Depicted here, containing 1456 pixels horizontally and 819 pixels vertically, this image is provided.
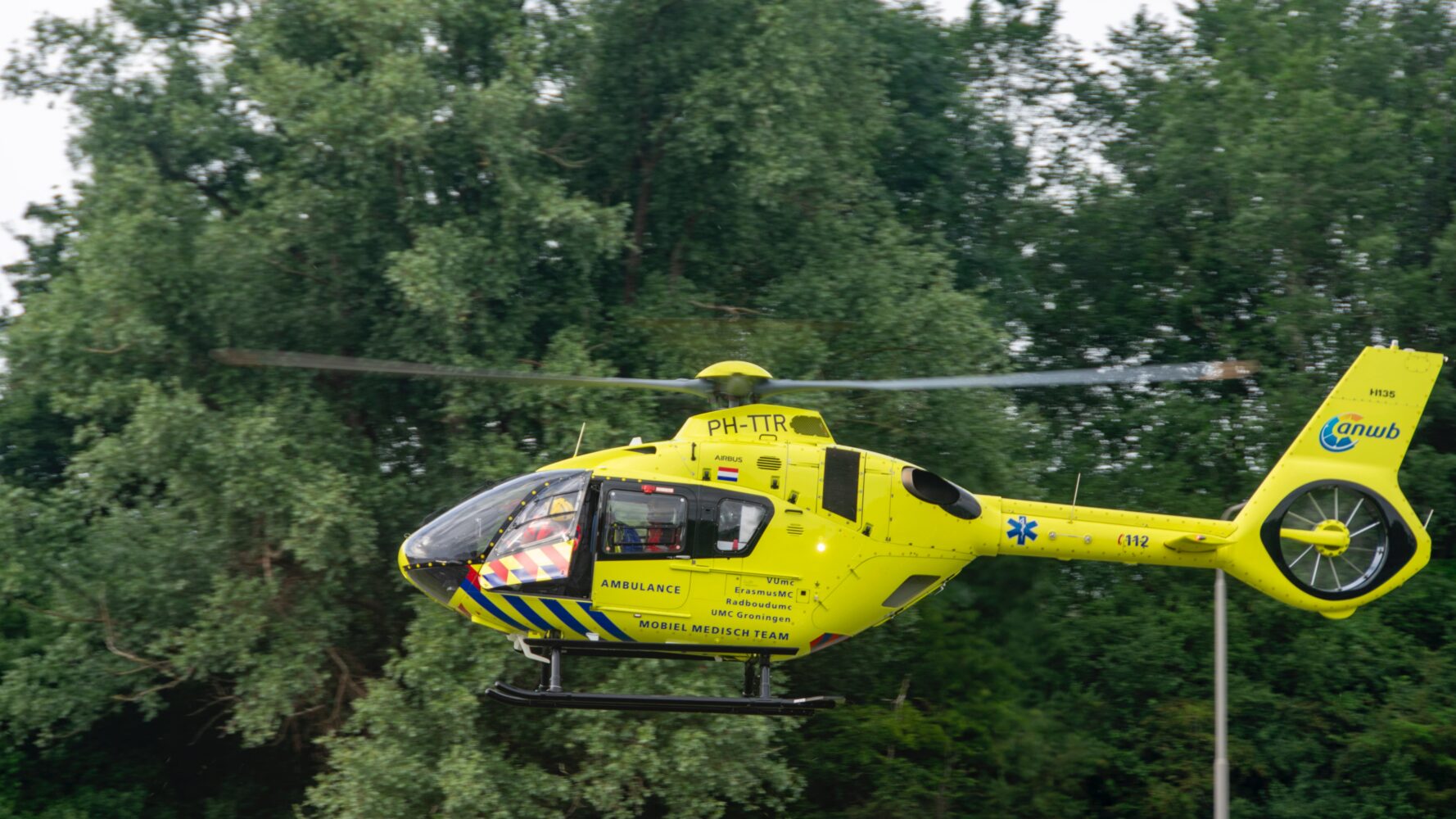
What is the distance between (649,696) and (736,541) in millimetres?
1347

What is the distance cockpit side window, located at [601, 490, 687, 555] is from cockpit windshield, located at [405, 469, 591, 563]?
257 mm

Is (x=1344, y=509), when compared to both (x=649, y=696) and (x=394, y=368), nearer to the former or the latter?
(x=649, y=696)

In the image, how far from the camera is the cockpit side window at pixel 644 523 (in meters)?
11.9

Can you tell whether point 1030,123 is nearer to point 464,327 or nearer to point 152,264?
point 464,327

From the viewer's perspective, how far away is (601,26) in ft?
73.0

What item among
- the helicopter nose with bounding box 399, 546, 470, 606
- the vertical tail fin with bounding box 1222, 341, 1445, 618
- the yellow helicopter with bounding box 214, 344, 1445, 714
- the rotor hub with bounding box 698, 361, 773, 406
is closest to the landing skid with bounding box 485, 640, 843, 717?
the yellow helicopter with bounding box 214, 344, 1445, 714

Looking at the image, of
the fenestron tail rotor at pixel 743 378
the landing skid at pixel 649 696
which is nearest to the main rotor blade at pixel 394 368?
the fenestron tail rotor at pixel 743 378

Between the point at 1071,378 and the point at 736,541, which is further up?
the point at 1071,378

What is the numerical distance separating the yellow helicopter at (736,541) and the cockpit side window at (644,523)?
12mm

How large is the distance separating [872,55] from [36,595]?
15.0 m

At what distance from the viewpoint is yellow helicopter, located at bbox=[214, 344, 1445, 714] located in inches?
467

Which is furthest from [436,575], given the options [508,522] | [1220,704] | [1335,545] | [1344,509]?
[1220,704]

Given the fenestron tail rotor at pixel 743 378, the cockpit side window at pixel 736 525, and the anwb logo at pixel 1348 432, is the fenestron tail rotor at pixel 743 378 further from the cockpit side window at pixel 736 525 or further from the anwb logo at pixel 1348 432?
the anwb logo at pixel 1348 432

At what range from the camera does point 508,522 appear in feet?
39.4
